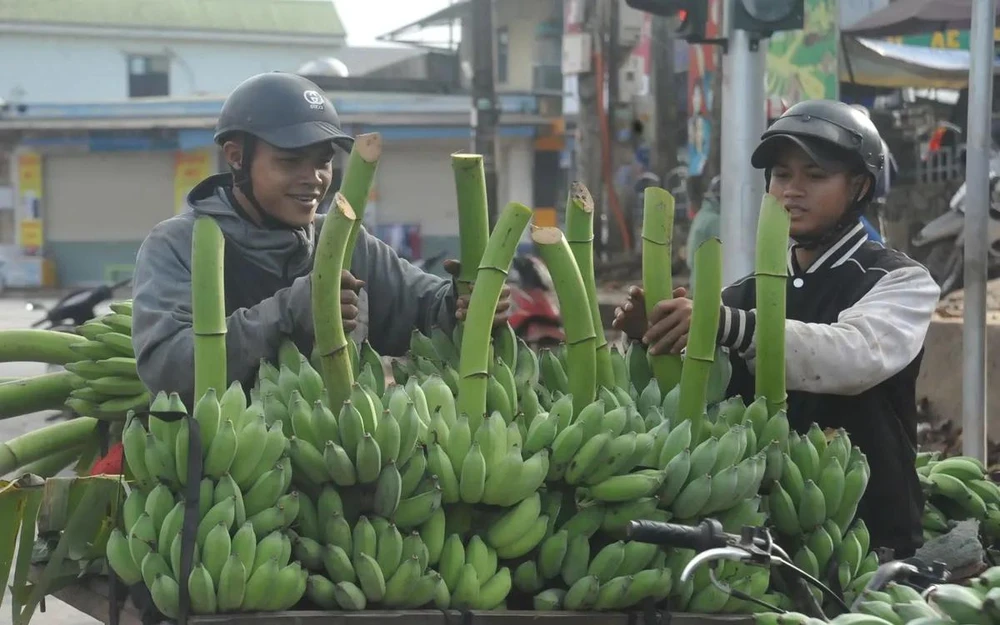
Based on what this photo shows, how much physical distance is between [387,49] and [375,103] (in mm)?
10662

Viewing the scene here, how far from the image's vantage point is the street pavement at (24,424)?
20.9 ft

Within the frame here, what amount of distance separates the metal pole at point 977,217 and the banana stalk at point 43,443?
3.75m

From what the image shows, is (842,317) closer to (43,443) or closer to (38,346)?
(43,443)

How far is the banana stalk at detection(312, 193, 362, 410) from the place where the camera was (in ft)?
9.04

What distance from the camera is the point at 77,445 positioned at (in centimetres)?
425

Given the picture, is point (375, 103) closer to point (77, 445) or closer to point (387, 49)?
point (387, 49)

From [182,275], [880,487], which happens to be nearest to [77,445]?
[182,275]

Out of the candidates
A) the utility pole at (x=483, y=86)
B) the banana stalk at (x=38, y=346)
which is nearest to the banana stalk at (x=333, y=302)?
the banana stalk at (x=38, y=346)

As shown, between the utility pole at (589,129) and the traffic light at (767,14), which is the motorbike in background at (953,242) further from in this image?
the traffic light at (767,14)

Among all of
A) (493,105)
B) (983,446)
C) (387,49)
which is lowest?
(983,446)

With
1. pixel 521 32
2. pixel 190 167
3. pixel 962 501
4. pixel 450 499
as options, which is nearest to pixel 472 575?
pixel 450 499

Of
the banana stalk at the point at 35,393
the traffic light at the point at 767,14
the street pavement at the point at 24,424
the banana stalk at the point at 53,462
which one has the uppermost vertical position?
the traffic light at the point at 767,14

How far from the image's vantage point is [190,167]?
101 ft

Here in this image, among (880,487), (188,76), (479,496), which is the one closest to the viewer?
(479,496)
